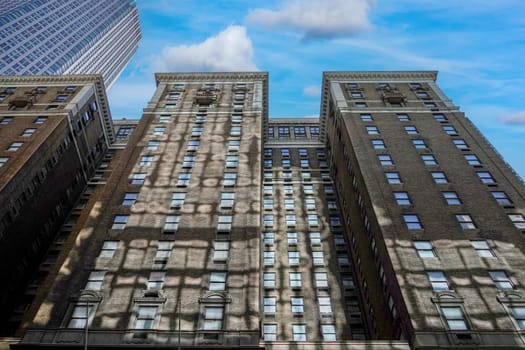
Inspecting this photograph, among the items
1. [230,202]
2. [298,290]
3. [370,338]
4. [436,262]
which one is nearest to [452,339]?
[436,262]

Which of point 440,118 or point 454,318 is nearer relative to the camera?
point 454,318

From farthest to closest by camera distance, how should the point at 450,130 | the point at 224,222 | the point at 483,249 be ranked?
1. the point at 450,130
2. the point at 224,222
3. the point at 483,249

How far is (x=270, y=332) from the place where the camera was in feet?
135

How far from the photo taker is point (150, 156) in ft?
161

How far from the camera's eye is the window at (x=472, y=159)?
45.7 metres

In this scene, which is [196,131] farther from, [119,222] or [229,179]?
[119,222]

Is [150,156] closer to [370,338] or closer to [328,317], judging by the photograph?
[328,317]

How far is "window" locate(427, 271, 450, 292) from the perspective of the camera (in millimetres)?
31781

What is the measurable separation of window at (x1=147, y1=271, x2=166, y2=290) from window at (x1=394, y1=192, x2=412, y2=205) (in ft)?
70.6

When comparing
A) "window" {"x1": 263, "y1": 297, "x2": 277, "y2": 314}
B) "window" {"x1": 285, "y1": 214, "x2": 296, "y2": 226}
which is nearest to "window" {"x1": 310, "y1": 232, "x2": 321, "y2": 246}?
"window" {"x1": 285, "y1": 214, "x2": 296, "y2": 226}

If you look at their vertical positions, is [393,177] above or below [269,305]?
above

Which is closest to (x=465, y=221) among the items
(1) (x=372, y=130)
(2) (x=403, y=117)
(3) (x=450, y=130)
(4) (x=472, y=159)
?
(4) (x=472, y=159)

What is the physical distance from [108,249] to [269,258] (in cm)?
1872

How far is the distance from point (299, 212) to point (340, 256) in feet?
27.7
